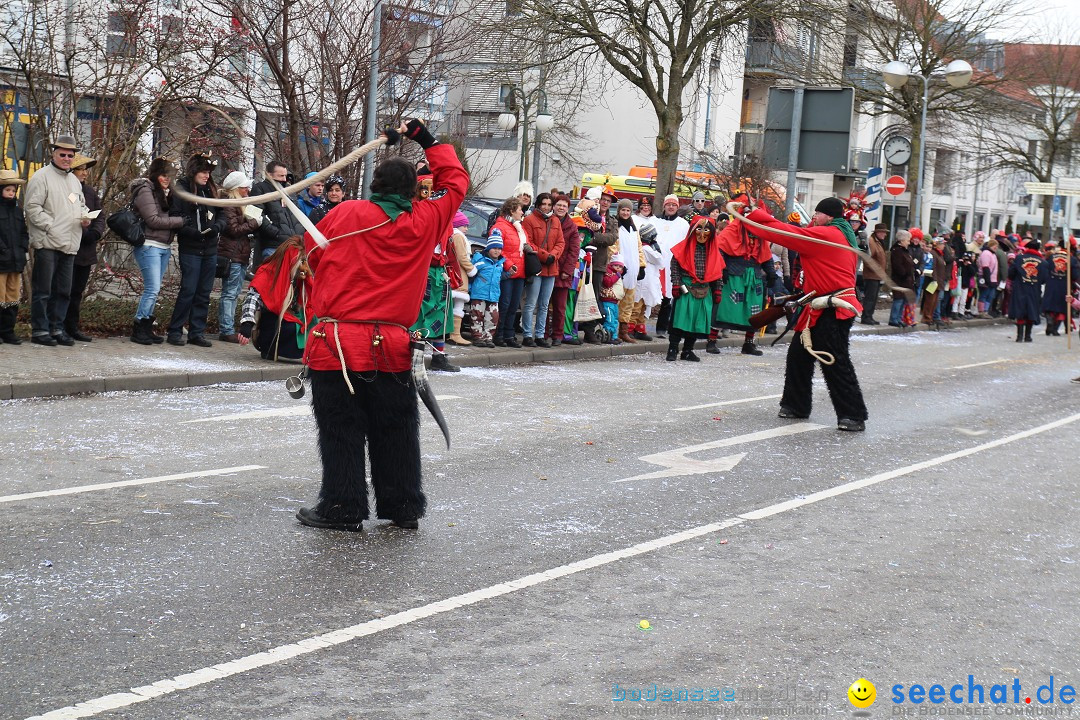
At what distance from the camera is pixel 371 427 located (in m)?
6.90

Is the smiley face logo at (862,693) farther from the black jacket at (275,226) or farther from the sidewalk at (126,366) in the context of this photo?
the black jacket at (275,226)

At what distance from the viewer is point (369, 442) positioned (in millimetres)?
6969

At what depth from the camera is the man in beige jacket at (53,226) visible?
12.8 m

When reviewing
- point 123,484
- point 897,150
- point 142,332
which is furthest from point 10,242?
point 897,150

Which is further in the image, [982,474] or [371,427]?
[982,474]

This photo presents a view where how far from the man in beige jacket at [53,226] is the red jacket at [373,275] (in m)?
6.92

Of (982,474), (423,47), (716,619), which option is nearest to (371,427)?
(716,619)

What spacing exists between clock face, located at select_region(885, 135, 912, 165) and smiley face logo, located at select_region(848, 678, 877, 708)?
988 inches

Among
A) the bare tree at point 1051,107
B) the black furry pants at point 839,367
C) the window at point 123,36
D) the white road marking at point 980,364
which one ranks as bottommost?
the white road marking at point 980,364

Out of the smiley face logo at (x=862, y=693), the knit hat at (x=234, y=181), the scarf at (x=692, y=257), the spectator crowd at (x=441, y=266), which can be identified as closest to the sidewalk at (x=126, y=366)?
the spectator crowd at (x=441, y=266)

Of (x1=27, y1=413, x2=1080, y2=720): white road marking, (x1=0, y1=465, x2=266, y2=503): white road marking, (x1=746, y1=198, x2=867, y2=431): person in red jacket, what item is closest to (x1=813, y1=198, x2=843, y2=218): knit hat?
(x1=746, y1=198, x2=867, y2=431): person in red jacket

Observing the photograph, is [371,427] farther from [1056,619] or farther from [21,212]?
[21,212]

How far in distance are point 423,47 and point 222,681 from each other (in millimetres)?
14475

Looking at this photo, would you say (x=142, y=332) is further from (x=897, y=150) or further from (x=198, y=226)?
(x=897, y=150)
